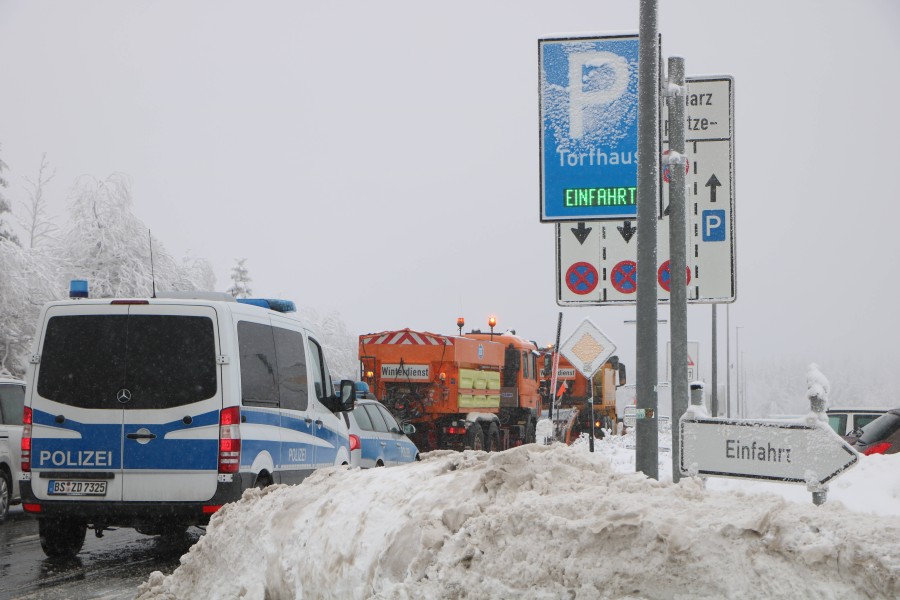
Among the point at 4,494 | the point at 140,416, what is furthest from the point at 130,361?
the point at 4,494

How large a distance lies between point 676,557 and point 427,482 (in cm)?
129

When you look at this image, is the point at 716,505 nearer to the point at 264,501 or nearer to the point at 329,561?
the point at 329,561

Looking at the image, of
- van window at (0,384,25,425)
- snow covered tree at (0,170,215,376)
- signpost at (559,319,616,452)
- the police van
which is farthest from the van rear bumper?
snow covered tree at (0,170,215,376)

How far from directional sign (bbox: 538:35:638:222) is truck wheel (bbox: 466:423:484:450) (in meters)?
9.43

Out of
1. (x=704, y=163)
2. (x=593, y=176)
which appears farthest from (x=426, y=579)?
(x=704, y=163)

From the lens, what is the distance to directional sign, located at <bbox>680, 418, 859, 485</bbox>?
23.3ft

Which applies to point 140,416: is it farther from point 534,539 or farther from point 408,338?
point 408,338

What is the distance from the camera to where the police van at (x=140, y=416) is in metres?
8.42

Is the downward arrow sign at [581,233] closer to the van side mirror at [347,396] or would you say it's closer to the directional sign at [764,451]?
the van side mirror at [347,396]

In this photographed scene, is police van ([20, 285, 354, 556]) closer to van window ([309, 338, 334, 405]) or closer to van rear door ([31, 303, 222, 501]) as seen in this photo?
van rear door ([31, 303, 222, 501])

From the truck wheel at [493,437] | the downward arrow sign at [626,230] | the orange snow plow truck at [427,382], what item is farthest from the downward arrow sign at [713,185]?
the truck wheel at [493,437]

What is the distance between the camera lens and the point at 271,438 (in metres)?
9.18

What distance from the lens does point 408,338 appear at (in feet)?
72.6

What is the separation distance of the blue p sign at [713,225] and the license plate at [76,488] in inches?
432
